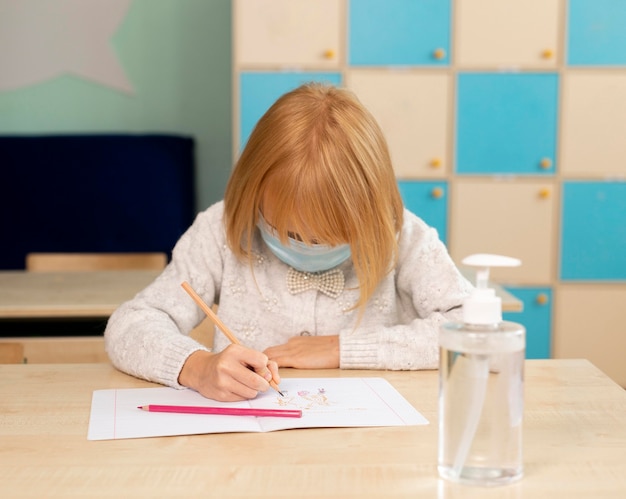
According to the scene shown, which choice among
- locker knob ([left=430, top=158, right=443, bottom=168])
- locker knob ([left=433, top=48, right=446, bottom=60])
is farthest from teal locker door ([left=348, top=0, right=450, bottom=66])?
locker knob ([left=430, top=158, right=443, bottom=168])

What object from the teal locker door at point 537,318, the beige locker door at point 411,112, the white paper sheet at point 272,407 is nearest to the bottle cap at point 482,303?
the white paper sheet at point 272,407

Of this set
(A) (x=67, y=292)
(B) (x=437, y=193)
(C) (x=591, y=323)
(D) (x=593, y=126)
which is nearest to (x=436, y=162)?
(B) (x=437, y=193)

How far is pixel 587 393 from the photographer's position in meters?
1.18

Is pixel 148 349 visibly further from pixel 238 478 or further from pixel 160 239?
pixel 160 239

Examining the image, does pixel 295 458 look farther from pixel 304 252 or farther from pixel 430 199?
pixel 430 199

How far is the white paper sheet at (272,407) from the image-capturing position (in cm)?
101

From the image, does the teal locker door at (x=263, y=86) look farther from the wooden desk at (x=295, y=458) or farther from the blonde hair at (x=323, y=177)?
the wooden desk at (x=295, y=458)

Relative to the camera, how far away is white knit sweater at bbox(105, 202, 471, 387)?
1.44m

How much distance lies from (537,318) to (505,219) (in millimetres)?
413

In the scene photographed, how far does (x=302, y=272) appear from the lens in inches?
60.7

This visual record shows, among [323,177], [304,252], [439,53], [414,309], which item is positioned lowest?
[414,309]

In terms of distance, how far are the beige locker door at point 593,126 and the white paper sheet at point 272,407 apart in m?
2.55

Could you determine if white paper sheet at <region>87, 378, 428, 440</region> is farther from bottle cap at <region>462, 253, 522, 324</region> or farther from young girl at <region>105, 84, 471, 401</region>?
bottle cap at <region>462, 253, 522, 324</region>

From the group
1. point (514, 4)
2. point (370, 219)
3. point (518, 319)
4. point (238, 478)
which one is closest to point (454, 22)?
point (514, 4)
